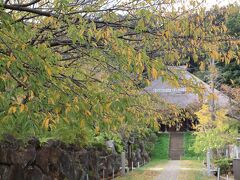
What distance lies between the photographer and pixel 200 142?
898 inches

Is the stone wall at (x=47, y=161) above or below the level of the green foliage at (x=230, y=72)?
below

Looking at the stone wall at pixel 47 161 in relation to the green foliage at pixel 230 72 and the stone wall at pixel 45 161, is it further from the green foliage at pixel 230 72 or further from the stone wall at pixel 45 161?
the green foliage at pixel 230 72

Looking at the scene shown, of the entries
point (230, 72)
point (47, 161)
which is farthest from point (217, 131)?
point (230, 72)

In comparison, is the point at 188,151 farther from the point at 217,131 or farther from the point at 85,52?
the point at 85,52

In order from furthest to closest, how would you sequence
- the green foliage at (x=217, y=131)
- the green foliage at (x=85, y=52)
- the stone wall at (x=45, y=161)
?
the green foliage at (x=217, y=131)
the stone wall at (x=45, y=161)
the green foliage at (x=85, y=52)

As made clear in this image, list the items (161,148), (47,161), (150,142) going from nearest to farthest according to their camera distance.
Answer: (47,161)
(150,142)
(161,148)

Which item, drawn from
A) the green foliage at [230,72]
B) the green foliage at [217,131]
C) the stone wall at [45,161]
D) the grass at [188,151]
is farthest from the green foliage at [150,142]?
the stone wall at [45,161]

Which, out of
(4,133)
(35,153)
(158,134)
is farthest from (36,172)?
(158,134)

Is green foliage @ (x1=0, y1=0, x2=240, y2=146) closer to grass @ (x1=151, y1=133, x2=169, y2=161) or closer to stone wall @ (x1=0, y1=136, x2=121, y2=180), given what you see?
stone wall @ (x1=0, y1=136, x2=121, y2=180)

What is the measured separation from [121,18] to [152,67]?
2.39 meters

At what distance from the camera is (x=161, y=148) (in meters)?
36.5

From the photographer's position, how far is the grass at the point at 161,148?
113 ft

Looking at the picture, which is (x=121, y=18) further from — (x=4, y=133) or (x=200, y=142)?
(x=200, y=142)

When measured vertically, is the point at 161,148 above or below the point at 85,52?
below
